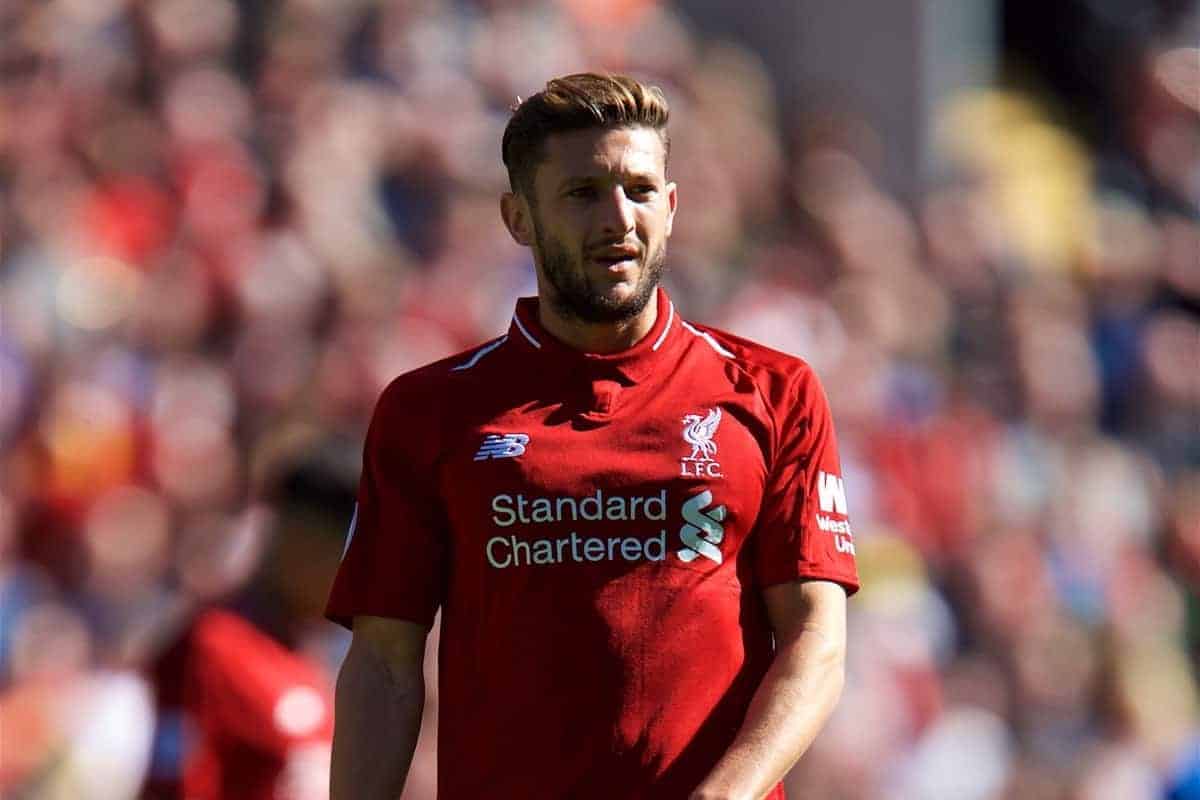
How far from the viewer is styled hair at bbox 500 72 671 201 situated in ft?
12.4

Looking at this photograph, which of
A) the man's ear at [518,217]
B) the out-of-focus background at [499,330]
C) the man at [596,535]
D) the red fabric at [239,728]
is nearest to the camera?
the man at [596,535]

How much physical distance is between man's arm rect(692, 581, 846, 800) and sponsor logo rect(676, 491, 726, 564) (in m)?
0.15

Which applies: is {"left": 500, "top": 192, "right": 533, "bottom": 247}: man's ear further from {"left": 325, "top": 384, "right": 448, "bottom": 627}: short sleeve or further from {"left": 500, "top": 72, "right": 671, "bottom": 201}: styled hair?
{"left": 325, "top": 384, "right": 448, "bottom": 627}: short sleeve

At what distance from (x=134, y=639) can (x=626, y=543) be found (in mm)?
3646

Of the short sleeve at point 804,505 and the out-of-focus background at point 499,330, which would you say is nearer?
the short sleeve at point 804,505

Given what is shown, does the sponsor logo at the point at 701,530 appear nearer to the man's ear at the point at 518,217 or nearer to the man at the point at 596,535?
the man at the point at 596,535

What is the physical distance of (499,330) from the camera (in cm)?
859

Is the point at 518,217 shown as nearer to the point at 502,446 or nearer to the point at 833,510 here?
the point at 502,446

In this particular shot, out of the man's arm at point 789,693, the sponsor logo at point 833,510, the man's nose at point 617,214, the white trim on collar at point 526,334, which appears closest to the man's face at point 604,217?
the man's nose at point 617,214

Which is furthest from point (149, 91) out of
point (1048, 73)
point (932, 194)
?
point (1048, 73)

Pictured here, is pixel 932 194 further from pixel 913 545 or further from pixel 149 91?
pixel 149 91

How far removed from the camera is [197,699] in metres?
4.79

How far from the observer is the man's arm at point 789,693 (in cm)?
357

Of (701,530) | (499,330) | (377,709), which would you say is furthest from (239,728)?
(499,330)
